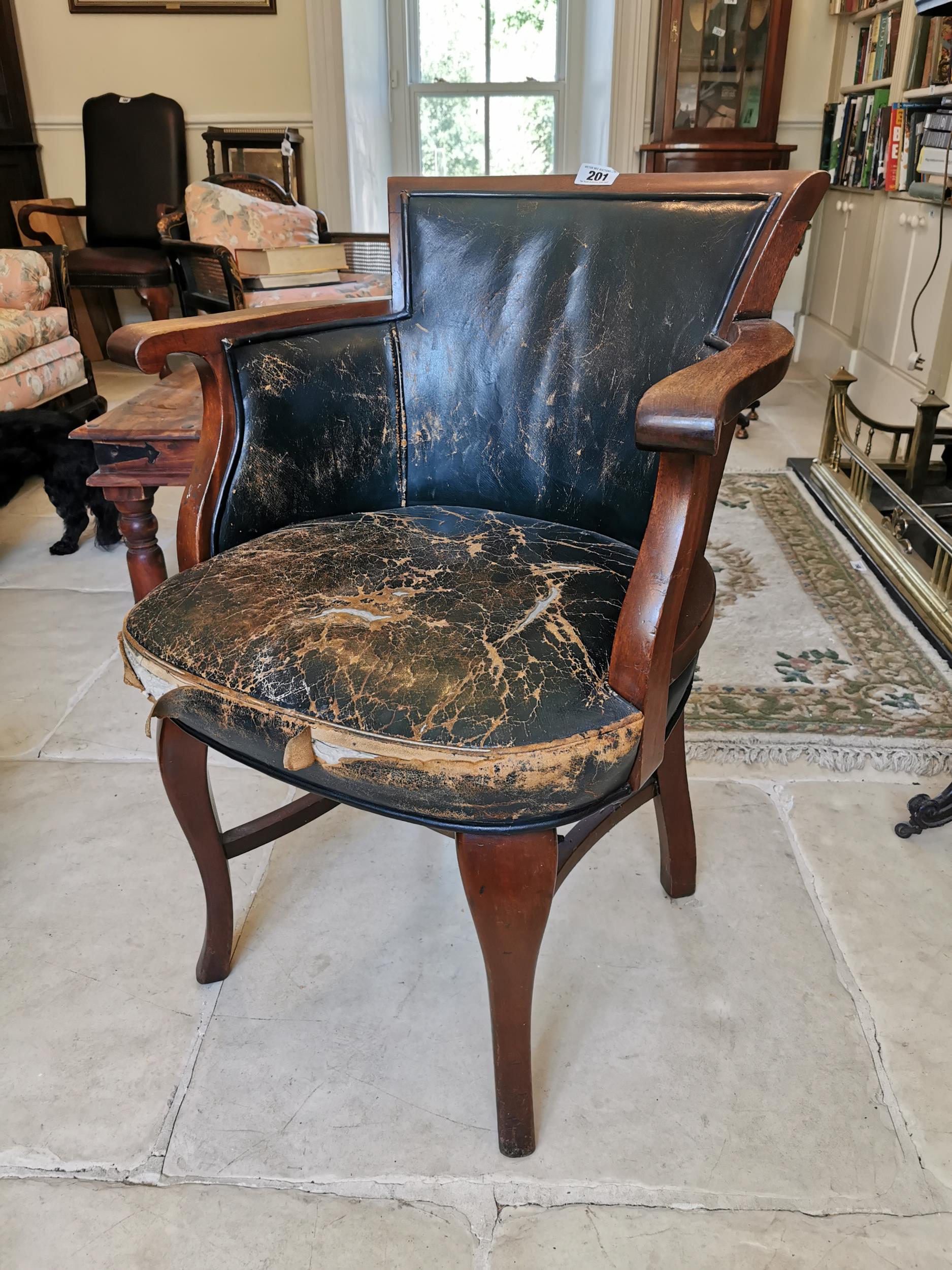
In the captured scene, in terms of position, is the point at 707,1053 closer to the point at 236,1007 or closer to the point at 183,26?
the point at 236,1007

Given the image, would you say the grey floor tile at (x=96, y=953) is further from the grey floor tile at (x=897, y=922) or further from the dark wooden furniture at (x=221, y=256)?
the dark wooden furniture at (x=221, y=256)

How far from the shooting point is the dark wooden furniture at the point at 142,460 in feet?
5.41

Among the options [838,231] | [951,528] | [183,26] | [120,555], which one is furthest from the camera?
[183,26]

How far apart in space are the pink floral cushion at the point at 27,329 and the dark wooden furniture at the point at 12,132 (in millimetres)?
1864

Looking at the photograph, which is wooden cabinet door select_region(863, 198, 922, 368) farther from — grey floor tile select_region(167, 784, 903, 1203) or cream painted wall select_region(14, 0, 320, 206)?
cream painted wall select_region(14, 0, 320, 206)

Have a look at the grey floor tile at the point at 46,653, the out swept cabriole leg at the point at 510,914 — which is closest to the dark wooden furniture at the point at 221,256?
the grey floor tile at the point at 46,653

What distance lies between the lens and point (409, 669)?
78 cm

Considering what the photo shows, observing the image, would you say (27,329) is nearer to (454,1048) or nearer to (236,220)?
(236,220)

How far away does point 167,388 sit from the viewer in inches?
77.4

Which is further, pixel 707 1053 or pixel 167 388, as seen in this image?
pixel 167 388

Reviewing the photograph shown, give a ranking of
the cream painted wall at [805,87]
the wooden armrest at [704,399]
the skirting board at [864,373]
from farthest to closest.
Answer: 1. the cream painted wall at [805,87]
2. the skirting board at [864,373]
3. the wooden armrest at [704,399]

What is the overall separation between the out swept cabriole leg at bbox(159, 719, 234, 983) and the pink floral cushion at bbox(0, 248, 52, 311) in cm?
237

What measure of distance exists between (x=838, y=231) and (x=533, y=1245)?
394 cm

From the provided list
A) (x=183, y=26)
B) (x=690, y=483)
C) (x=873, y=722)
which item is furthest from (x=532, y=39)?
(x=690, y=483)
